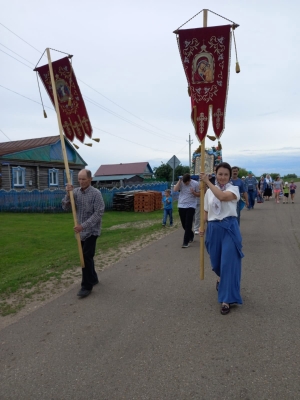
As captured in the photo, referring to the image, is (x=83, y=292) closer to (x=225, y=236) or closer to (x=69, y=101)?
(x=225, y=236)

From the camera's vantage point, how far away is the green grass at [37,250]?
5.94 m

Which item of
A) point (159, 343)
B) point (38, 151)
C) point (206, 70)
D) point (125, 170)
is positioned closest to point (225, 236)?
point (159, 343)

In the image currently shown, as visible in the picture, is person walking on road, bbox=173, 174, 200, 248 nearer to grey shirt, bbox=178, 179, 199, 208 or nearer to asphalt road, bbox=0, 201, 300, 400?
grey shirt, bbox=178, 179, 199, 208

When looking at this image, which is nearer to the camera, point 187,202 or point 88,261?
point 88,261

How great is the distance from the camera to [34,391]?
2.89m

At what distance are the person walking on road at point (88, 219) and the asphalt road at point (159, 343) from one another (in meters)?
0.30

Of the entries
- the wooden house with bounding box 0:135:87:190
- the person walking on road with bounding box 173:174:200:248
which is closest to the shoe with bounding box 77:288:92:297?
the person walking on road with bounding box 173:174:200:248

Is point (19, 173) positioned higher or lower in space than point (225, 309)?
higher

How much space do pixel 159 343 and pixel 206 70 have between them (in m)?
3.79

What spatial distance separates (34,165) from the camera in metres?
28.8

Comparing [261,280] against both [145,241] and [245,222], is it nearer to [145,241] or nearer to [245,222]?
[145,241]

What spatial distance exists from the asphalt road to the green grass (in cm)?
107

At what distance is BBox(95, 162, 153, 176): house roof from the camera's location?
2537 inches

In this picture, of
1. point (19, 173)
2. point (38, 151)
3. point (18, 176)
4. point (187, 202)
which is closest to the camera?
point (187, 202)
